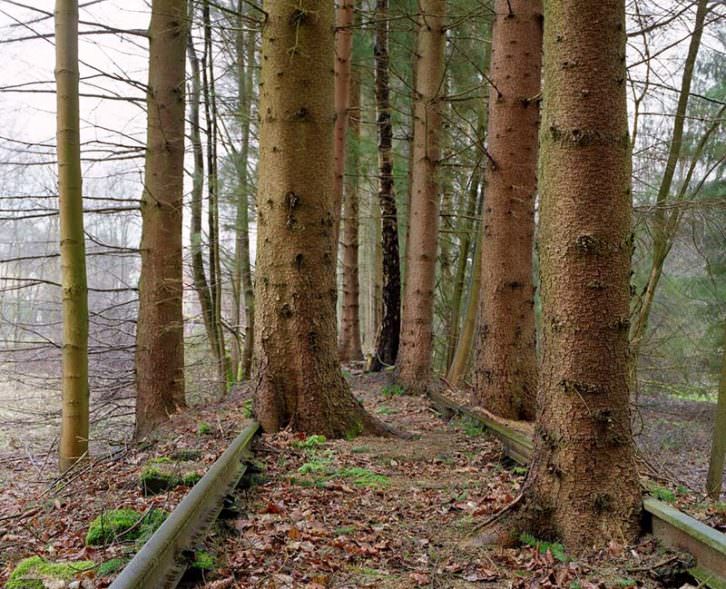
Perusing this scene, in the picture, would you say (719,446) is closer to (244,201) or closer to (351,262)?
(351,262)

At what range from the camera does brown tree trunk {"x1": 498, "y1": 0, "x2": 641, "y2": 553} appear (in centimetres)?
327

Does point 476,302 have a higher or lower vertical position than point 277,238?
lower

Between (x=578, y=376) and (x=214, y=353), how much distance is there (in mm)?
11263

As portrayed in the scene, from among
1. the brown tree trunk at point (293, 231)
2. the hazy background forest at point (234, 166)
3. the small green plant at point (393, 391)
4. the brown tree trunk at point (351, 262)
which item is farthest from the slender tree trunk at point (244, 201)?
the brown tree trunk at point (293, 231)

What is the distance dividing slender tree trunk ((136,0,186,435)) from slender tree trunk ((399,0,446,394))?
3.73 m

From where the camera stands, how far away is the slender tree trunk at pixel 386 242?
12625 mm

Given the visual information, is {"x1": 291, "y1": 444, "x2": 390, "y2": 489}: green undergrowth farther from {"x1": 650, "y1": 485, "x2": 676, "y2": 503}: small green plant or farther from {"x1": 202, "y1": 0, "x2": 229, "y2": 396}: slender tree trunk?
{"x1": 202, "y1": 0, "x2": 229, "y2": 396}: slender tree trunk

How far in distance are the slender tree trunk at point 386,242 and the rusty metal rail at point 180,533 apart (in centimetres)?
829

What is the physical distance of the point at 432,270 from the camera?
10320 mm

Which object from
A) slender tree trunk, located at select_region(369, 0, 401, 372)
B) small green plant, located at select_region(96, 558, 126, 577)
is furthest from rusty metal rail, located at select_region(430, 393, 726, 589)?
slender tree trunk, located at select_region(369, 0, 401, 372)

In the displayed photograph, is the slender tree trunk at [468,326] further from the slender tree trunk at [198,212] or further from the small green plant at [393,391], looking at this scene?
the slender tree trunk at [198,212]

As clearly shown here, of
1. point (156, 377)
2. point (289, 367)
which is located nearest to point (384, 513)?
point (289, 367)

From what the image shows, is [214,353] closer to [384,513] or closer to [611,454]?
[384,513]

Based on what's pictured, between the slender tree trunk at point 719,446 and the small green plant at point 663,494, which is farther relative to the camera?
the slender tree trunk at point 719,446
